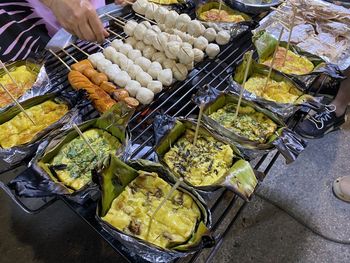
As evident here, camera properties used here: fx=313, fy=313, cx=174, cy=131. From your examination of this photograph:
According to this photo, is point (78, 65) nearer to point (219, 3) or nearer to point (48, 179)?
point (48, 179)

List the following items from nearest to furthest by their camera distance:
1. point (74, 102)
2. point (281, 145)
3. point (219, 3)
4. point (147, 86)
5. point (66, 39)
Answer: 1. point (281, 145)
2. point (74, 102)
3. point (147, 86)
4. point (66, 39)
5. point (219, 3)

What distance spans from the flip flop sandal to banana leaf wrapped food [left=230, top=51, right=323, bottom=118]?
1169 millimetres

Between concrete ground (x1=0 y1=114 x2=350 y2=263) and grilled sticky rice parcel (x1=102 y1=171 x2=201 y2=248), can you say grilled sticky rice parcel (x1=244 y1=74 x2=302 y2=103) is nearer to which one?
grilled sticky rice parcel (x1=102 y1=171 x2=201 y2=248)

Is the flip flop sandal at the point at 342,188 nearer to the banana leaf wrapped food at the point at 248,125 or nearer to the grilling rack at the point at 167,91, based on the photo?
the grilling rack at the point at 167,91

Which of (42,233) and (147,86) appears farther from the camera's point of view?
(42,233)

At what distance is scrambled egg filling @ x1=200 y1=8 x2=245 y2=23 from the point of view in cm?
252

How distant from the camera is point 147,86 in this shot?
75.6 inches

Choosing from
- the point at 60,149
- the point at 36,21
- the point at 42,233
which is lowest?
the point at 42,233

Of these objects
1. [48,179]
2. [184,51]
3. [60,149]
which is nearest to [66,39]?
[184,51]

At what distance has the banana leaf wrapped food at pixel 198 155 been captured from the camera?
1.33 meters

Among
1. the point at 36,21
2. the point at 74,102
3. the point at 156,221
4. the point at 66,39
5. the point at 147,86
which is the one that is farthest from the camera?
the point at 36,21

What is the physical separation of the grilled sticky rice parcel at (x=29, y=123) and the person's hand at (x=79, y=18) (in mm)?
567

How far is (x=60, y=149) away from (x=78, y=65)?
2.30 feet

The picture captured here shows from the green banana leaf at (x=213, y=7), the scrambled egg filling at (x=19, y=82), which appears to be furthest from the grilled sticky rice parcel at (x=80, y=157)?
the green banana leaf at (x=213, y=7)
